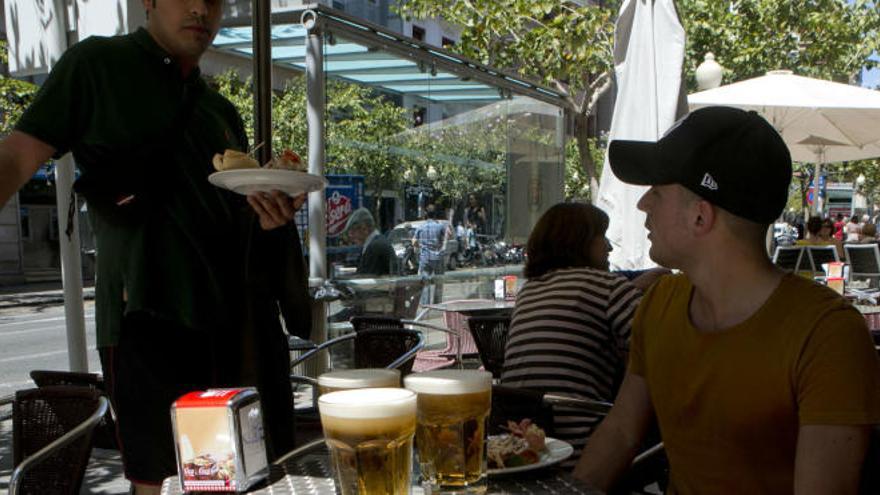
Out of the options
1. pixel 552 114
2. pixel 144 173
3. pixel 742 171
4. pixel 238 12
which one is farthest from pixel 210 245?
pixel 552 114

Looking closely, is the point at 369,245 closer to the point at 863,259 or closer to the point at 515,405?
the point at 515,405

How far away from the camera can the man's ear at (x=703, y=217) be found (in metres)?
1.67

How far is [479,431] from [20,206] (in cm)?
2750

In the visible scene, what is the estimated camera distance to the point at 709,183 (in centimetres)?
163

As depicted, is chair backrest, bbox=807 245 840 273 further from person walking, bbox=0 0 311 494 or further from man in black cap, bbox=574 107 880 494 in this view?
person walking, bbox=0 0 311 494

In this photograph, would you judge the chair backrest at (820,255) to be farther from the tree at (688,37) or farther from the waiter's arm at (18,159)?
the waiter's arm at (18,159)

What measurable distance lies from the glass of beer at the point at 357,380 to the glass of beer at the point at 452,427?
5cm

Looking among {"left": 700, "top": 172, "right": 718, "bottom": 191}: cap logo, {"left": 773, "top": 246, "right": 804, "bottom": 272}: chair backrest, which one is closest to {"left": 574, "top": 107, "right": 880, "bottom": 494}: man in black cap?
{"left": 700, "top": 172, "right": 718, "bottom": 191}: cap logo

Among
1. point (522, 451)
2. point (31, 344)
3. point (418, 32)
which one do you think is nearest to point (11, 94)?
point (31, 344)

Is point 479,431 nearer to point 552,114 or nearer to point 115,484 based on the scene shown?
point 115,484

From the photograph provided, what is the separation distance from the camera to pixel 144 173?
162cm

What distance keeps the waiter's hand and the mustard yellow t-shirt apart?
875 millimetres

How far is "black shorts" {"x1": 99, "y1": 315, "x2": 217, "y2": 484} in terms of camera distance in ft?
5.25

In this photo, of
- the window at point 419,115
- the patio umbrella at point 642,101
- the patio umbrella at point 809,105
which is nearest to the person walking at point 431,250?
the window at point 419,115
